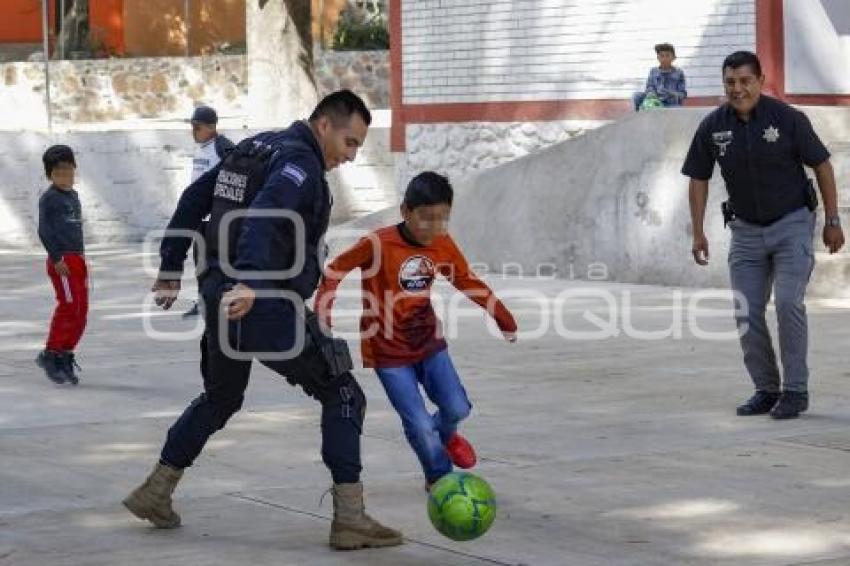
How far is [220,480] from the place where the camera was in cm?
941

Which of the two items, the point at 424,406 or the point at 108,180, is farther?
the point at 108,180

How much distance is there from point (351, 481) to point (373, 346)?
1060 millimetres

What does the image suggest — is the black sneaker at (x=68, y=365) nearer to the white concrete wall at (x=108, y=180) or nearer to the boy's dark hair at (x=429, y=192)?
the boy's dark hair at (x=429, y=192)

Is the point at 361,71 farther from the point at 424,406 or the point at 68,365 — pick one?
the point at 424,406

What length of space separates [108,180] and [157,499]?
60.4 ft

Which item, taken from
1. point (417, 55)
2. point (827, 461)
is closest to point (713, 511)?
point (827, 461)

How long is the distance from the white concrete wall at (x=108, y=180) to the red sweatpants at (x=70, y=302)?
1279 cm

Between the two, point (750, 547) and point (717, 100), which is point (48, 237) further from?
point (717, 100)

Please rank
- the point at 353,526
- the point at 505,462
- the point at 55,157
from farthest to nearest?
the point at 55,157
the point at 505,462
the point at 353,526

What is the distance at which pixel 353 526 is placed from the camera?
25.7 ft

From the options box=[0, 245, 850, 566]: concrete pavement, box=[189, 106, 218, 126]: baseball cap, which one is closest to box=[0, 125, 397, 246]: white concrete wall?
box=[189, 106, 218, 126]: baseball cap

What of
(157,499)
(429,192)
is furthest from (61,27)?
(157,499)

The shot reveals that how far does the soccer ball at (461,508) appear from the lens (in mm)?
7574

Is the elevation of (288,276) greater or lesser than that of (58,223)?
greater
